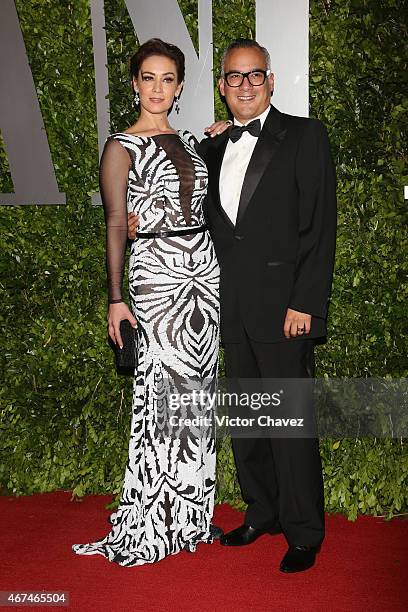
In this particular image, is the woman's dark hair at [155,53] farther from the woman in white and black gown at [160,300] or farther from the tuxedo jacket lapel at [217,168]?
the tuxedo jacket lapel at [217,168]

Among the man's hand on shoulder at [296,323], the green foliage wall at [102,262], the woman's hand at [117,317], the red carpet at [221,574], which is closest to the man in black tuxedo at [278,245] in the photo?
the man's hand on shoulder at [296,323]

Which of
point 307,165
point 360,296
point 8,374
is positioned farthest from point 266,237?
point 8,374

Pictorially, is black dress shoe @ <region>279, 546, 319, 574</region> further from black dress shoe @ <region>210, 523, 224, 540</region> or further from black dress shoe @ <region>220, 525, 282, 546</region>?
black dress shoe @ <region>210, 523, 224, 540</region>

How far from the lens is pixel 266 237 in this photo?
11.6 feet

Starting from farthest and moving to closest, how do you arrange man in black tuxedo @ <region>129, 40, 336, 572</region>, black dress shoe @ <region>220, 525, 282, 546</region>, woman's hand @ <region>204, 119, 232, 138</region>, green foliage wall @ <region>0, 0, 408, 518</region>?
green foliage wall @ <region>0, 0, 408, 518</region> < woman's hand @ <region>204, 119, 232, 138</region> < black dress shoe @ <region>220, 525, 282, 546</region> < man in black tuxedo @ <region>129, 40, 336, 572</region>

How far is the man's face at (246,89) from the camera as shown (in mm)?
3521

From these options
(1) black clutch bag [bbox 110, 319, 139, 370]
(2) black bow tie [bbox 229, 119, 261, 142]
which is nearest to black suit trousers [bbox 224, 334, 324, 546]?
(1) black clutch bag [bbox 110, 319, 139, 370]

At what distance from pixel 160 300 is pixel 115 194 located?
1.61 ft

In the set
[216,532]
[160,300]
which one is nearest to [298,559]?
[216,532]

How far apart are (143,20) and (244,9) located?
517mm

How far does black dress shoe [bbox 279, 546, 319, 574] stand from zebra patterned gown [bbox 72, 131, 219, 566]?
41 cm

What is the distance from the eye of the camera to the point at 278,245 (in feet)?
11.6

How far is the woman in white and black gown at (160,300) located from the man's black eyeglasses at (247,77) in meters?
0.23

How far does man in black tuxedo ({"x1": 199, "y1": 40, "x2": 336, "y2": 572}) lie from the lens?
11.3 feet
